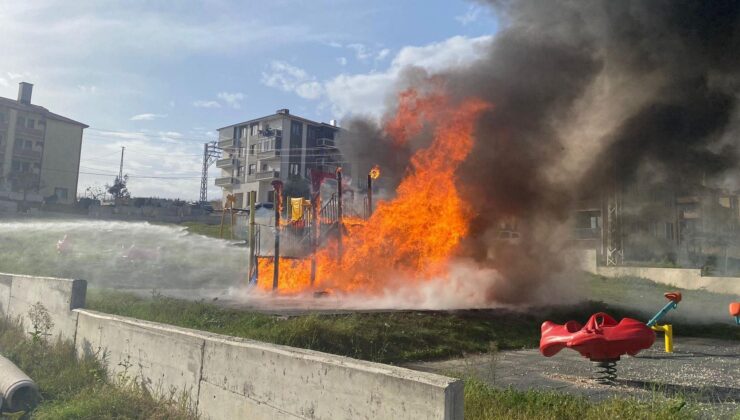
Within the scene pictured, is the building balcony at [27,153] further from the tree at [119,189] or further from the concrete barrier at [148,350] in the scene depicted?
the concrete barrier at [148,350]

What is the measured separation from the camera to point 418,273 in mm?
17578

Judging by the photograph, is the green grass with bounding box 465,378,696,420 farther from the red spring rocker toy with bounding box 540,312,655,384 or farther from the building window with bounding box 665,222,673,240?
the building window with bounding box 665,222,673,240

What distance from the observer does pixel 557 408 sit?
565 cm

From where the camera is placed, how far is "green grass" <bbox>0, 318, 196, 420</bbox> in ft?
20.6

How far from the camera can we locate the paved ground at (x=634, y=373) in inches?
286

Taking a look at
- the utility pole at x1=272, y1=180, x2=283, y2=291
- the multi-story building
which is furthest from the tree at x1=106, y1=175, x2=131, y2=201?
the utility pole at x1=272, y1=180, x2=283, y2=291

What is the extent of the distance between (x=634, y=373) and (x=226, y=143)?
7314 cm

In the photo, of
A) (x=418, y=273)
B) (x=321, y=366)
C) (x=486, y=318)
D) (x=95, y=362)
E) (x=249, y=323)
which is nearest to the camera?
(x=321, y=366)

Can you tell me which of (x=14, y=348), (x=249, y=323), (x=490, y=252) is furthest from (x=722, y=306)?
(x=14, y=348)

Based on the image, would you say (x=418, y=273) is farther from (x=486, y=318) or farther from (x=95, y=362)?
(x=95, y=362)

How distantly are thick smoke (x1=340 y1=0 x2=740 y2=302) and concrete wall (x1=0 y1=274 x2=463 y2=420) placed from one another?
11.8 meters

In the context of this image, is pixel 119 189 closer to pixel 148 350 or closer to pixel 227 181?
pixel 227 181

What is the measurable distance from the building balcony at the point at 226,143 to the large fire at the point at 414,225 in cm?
5960

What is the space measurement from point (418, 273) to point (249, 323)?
792 cm
